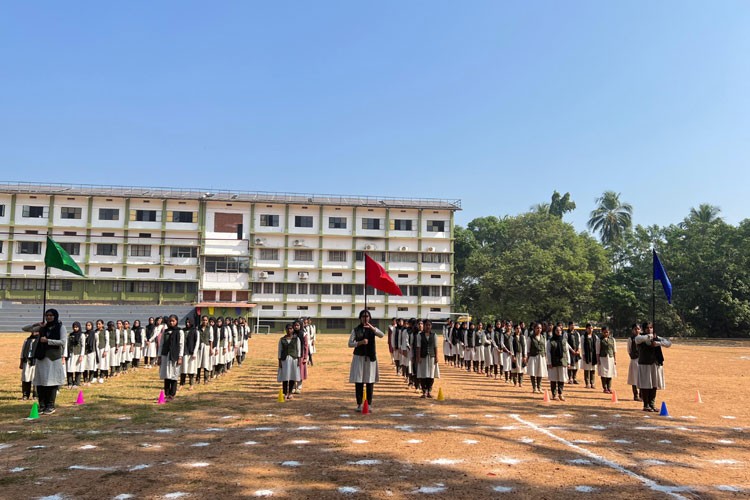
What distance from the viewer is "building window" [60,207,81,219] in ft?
175

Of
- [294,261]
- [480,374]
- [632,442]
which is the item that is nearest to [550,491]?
[632,442]

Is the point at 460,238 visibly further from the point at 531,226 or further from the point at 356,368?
the point at 356,368

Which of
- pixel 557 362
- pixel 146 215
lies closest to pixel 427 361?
pixel 557 362

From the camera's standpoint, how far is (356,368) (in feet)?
38.1

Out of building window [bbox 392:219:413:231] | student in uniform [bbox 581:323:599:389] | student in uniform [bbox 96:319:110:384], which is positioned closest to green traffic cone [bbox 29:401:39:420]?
student in uniform [bbox 96:319:110:384]

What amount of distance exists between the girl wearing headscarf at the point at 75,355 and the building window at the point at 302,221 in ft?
140

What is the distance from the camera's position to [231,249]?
182 feet

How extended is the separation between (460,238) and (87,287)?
43.9 meters

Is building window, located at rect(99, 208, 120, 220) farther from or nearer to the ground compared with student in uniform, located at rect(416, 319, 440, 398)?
farther from the ground

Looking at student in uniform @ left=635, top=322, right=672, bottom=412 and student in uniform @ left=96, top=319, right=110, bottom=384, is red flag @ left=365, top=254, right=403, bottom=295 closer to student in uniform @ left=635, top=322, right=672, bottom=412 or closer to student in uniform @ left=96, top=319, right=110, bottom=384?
student in uniform @ left=635, top=322, right=672, bottom=412

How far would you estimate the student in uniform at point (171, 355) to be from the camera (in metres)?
12.4

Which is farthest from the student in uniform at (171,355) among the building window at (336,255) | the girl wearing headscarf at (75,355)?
the building window at (336,255)

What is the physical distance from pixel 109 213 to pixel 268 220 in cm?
1513

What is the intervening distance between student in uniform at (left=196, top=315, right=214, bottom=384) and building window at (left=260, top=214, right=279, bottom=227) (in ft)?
136
